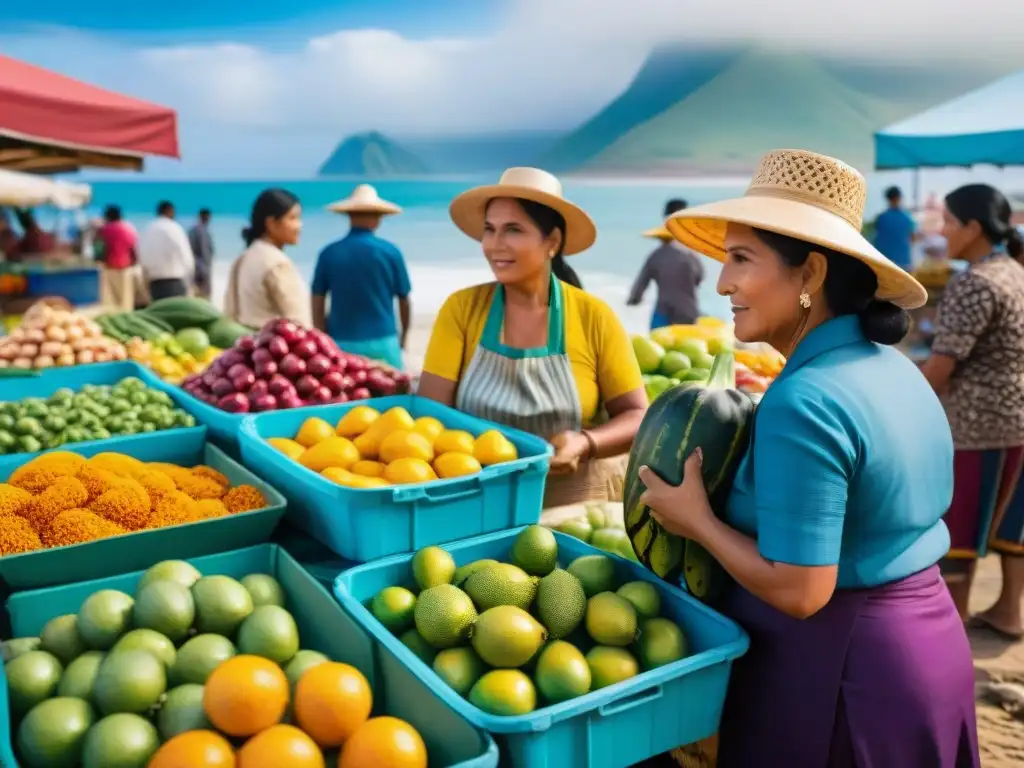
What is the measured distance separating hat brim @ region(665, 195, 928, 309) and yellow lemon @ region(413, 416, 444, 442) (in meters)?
1.01

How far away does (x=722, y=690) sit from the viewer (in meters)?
1.64

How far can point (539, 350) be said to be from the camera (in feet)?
9.78

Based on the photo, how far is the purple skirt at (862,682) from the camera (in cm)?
164

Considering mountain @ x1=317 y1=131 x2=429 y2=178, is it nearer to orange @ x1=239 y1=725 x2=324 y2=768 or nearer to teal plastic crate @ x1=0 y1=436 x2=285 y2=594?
teal plastic crate @ x1=0 y1=436 x2=285 y2=594

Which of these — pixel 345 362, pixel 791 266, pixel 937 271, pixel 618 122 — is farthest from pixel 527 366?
pixel 618 122

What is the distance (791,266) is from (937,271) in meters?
8.97

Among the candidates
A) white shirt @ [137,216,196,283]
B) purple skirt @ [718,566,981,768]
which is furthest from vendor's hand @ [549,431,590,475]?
white shirt @ [137,216,196,283]

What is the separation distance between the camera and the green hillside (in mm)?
70125

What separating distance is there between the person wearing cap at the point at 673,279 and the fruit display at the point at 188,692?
6345 mm

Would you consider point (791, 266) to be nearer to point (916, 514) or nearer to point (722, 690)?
point (916, 514)

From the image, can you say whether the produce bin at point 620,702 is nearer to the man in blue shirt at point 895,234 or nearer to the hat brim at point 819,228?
the hat brim at point 819,228

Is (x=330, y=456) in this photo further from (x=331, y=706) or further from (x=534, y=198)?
(x=534, y=198)

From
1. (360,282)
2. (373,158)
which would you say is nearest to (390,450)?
(360,282)

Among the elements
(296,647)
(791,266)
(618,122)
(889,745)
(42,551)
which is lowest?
(889,745)
